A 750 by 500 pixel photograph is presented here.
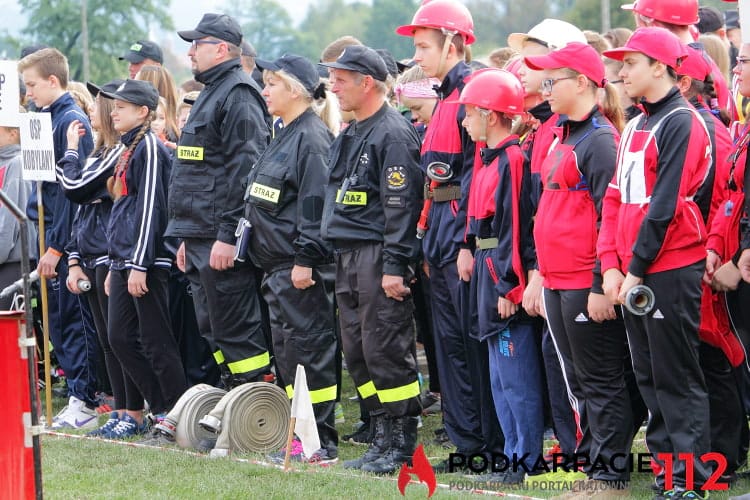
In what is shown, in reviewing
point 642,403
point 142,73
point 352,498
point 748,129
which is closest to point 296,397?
point 352,498

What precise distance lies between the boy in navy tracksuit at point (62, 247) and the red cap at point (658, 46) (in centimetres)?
523

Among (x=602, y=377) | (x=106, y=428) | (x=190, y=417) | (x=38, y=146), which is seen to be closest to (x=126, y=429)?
(x=106, y=428)

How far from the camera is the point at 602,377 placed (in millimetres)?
6180

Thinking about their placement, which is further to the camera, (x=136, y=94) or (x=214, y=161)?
(x=136, y=94)

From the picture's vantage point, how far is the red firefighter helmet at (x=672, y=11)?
7.30 m

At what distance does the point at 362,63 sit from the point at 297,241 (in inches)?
47.6

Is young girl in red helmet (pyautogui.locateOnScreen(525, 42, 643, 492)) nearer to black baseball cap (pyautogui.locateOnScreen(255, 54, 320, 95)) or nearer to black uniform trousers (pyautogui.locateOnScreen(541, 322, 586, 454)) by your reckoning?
black uniform trousers (pyautogui.locateOnScreen(541, 322, 586, 454))

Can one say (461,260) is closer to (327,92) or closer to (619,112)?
(619,112)

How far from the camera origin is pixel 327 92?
9344 mm

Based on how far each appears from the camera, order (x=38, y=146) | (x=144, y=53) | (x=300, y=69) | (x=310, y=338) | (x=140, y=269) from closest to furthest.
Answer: (x=310, y=338)
(x=300, y=69)
(x=140, y=269)
(x=38, y=146)
(x=144, y=53)

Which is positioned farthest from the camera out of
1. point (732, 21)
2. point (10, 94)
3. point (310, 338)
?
point (732, 21)

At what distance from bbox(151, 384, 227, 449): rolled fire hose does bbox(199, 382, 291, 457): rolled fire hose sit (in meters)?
0.24

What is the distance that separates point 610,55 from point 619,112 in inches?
20.4

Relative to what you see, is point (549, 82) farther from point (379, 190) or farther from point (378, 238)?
point (378, 238)
